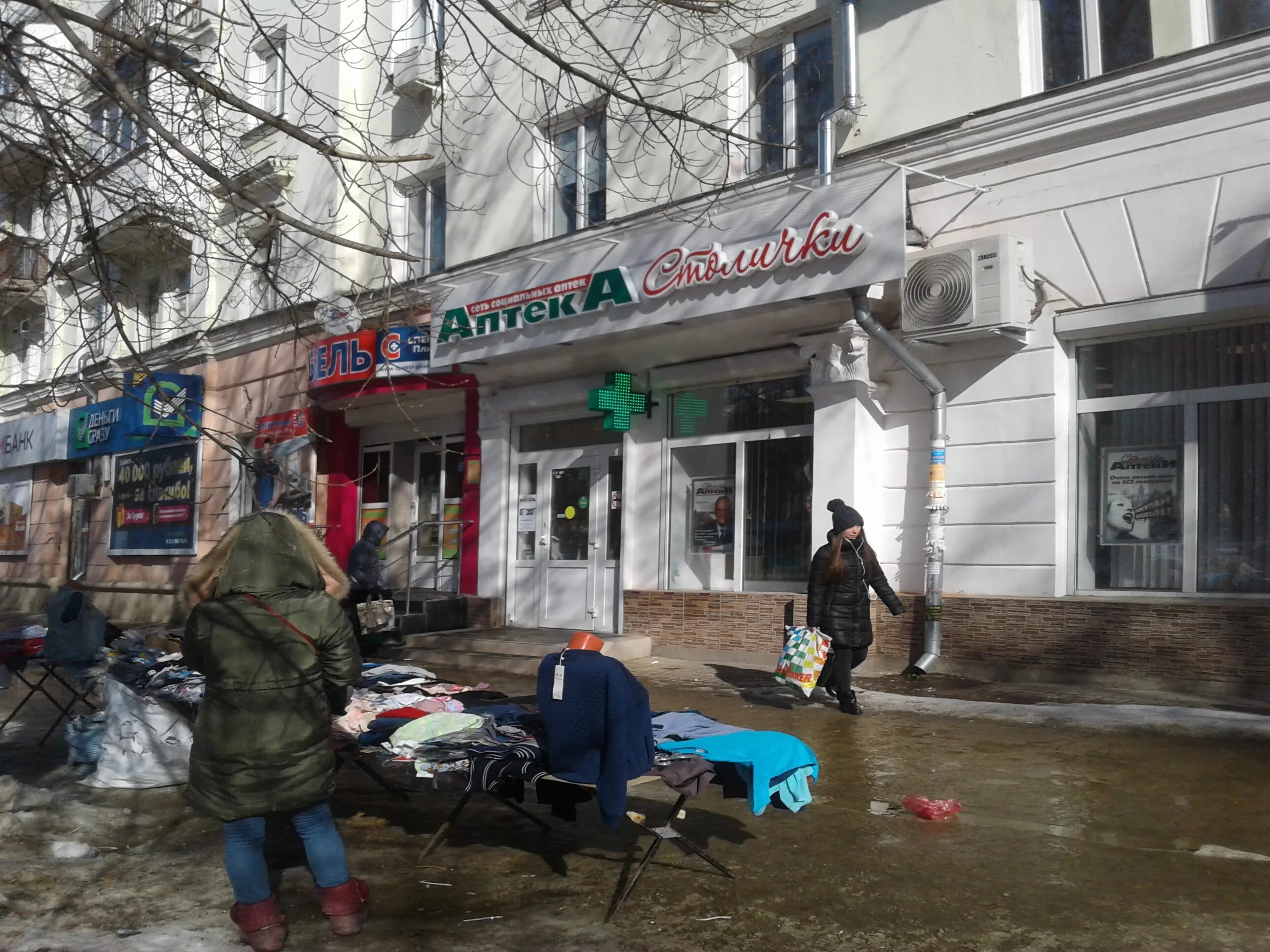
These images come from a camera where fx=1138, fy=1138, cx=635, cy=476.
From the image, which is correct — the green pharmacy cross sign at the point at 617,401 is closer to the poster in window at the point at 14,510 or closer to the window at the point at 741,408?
the window at the point at 741,408

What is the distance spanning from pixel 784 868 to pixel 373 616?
17.4ft

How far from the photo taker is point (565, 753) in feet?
14.9

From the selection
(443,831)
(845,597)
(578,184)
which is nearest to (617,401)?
(578,184)

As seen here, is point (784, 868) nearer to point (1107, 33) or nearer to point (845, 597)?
point (845, 597)

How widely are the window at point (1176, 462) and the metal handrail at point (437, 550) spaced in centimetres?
831

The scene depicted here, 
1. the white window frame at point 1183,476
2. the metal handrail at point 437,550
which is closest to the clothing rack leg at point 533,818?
the white window frame at point 1183,476

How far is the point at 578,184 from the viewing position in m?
14.5

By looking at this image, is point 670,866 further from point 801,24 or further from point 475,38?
point 475,38

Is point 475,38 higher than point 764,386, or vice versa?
point 475,38

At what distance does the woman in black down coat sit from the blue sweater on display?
4.53m

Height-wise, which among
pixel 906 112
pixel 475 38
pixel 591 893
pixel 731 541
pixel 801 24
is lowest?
pixel 591 893

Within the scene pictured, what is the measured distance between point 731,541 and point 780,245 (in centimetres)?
342

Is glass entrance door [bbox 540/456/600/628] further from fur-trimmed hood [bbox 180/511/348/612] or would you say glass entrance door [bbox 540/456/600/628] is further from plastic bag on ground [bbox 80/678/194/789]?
fur-trimmed hood [bbox 180/511/348/612]

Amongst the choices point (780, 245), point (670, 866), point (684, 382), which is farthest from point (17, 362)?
point (670, 866)
